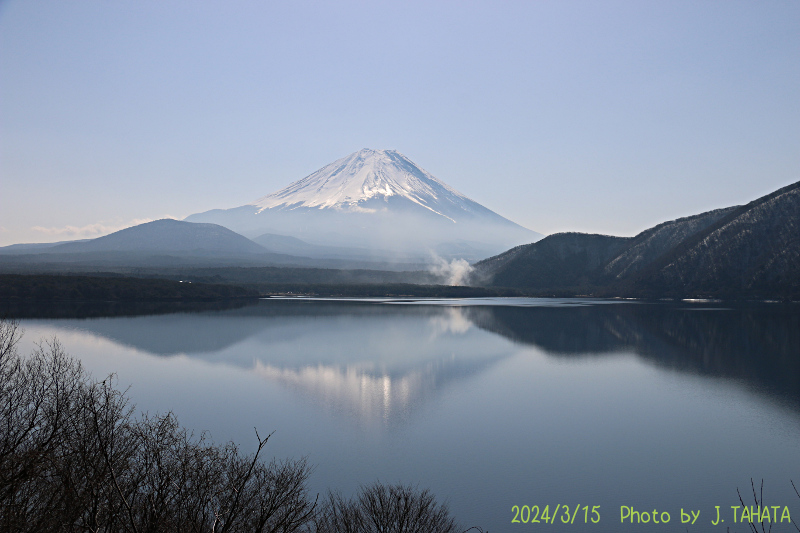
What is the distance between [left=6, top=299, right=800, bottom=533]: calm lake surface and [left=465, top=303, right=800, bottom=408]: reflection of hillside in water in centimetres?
30

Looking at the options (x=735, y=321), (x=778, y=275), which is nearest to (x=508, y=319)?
(x=735, y=321)

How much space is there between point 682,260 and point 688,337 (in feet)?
227

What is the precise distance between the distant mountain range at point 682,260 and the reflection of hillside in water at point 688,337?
20894 millimetres

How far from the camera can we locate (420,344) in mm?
47156

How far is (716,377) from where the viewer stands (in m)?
33.0

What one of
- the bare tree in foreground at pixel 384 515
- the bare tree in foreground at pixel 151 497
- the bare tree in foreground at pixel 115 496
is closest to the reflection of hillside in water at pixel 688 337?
the bare tree in foreground at pixel 384 515

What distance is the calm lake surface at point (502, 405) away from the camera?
51.5ft

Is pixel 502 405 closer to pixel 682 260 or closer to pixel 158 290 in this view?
pixel 158 290

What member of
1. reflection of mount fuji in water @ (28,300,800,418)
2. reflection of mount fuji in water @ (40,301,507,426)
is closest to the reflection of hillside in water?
reflection of mount fuji in water @ (28,300,800,418)

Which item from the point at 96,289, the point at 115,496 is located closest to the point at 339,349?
the point at 115,496

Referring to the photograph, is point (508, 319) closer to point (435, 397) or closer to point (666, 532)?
point (435, 397)

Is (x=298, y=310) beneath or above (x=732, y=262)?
beneath

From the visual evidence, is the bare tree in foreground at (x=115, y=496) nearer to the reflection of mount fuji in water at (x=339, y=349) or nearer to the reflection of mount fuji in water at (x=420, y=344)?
the reflection of mount fuji in water at (x=339, y=349)

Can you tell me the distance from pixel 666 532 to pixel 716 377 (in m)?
23.7
